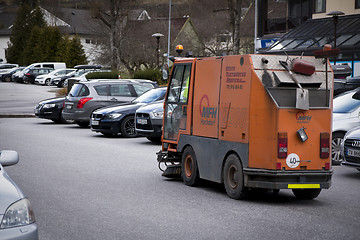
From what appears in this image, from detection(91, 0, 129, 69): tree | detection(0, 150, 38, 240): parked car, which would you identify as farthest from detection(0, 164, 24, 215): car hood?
detection(91, 0, 129, 69): tree

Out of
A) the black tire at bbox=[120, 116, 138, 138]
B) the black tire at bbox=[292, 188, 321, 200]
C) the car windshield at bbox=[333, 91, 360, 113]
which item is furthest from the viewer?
the black tire at bbox=[120, 116, 138, 138]

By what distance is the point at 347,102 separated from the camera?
53.4 ft

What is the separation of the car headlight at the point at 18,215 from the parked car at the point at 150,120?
13410 mm

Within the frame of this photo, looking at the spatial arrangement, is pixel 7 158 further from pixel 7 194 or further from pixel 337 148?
pixel 337 148

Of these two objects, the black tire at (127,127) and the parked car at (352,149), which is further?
the black tire at (127,127)

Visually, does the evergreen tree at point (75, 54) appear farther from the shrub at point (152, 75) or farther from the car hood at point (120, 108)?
the car hood at point (120, 108)

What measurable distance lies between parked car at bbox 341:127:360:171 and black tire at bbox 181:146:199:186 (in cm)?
326

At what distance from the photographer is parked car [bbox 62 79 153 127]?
24375 mm

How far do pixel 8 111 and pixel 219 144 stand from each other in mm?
25089

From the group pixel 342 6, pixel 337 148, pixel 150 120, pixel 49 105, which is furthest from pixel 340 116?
pixel 342 6

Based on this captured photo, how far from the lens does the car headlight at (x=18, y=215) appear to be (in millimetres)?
5312

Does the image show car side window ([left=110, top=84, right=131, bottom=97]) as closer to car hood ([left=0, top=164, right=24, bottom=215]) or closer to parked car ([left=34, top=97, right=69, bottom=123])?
parked car ([left=34, top=97, right=69, bottom=123])

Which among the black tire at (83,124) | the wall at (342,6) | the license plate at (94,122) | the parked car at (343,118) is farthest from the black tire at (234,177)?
the wall at (342,6)

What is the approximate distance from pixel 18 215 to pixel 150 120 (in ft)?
44.7
